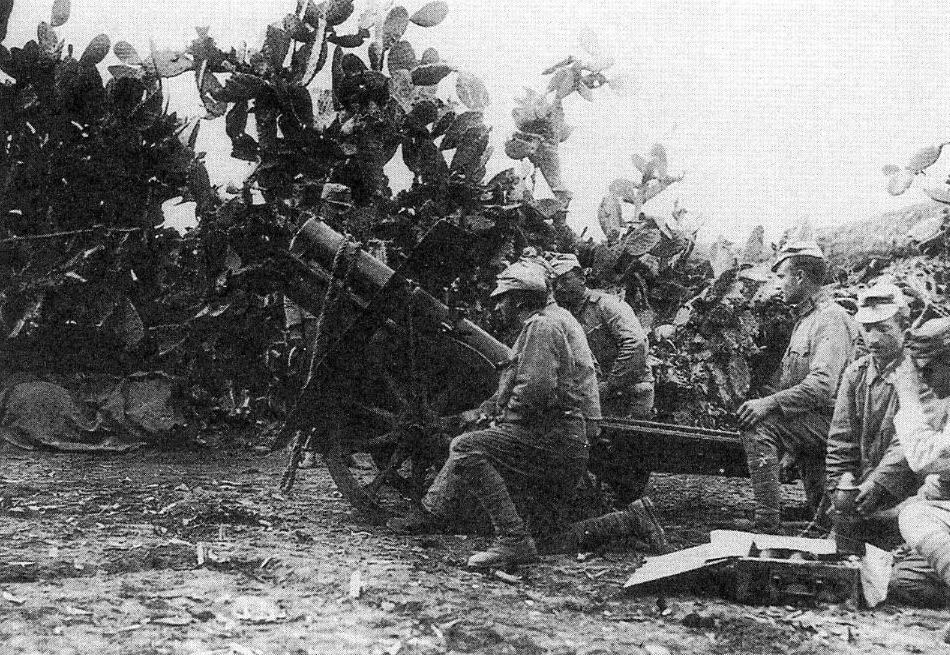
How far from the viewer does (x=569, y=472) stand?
4637 millimetres

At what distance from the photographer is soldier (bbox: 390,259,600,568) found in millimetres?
4355

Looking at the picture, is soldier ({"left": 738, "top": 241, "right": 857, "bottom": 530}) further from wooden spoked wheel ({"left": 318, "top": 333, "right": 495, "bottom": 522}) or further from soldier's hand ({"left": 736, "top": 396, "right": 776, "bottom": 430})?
wooden spoked wheel ({"left": 318, "top": 333, "right": 495, "bottom": 522})

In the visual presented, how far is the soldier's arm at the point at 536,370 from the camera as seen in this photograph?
4391 mm

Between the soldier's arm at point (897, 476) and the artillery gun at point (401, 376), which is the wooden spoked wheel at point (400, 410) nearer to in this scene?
the artillery gun at point (401, 376)

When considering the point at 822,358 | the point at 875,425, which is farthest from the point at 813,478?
the point at 875,425

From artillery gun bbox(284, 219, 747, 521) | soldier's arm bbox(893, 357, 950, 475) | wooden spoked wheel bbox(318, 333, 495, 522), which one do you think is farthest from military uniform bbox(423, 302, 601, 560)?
soldier's arm bbox(893, 357, 950, 475)

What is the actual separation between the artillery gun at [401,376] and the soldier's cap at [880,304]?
1.28 meters

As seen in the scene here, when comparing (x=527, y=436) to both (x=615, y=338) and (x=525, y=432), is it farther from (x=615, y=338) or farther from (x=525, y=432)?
(x=615, y=338)

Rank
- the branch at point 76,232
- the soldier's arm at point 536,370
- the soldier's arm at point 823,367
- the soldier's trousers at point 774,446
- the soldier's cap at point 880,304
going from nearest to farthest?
the soldier's cap at point 880,304 → the soldier's arm at point 536,370 → the soldier's arm at point 823,367 → the soldier's trousers at point 774,446 → the branch at point 76,232

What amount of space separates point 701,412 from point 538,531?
120 inches

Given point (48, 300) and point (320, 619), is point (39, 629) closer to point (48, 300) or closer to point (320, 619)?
point (320, 619)

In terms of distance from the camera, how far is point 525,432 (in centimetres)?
448

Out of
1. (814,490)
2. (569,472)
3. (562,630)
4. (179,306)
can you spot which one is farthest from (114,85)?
(814,490)

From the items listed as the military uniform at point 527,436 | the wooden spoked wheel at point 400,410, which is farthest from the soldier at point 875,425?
the wooden spoked wheel at point 400,410
